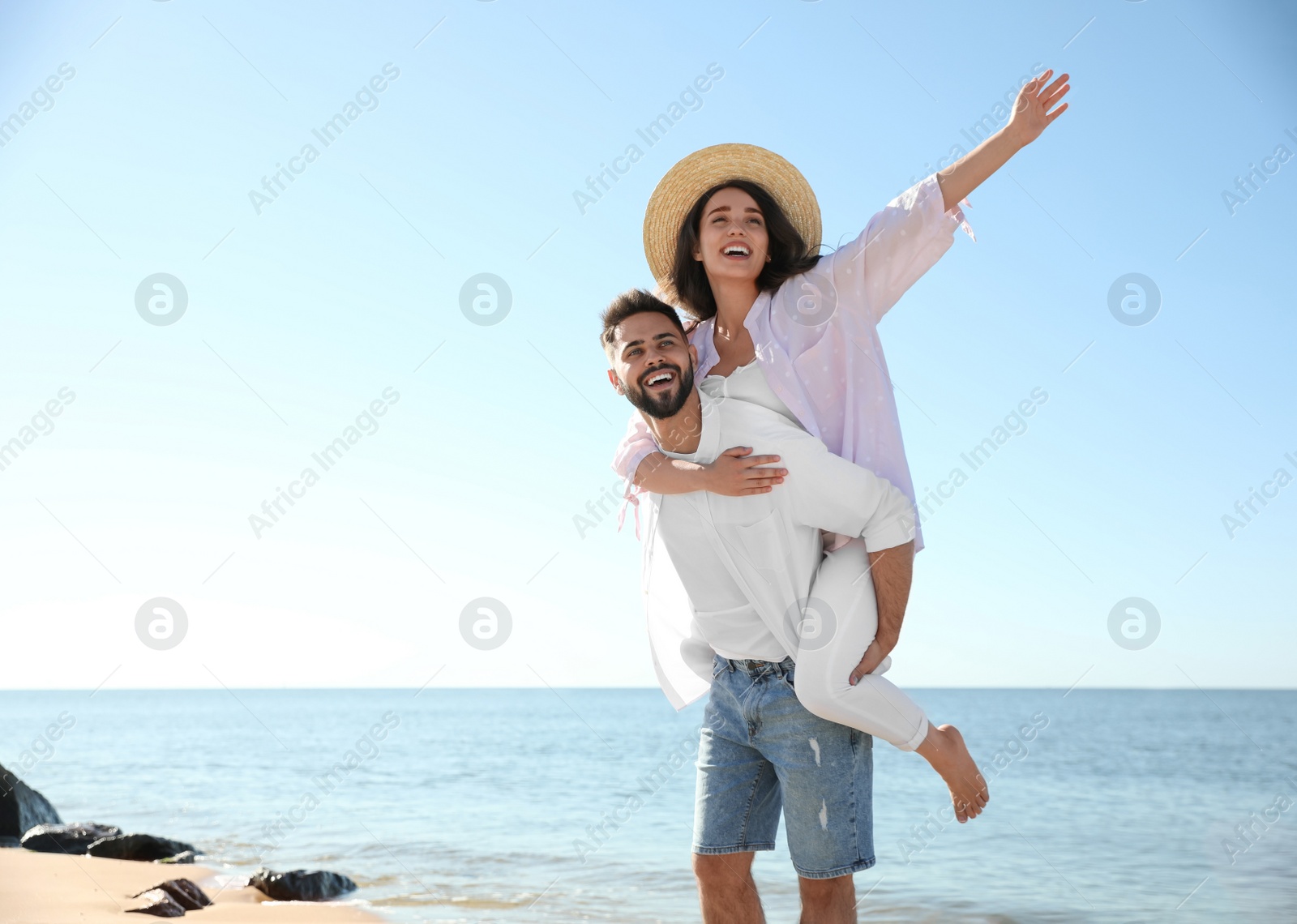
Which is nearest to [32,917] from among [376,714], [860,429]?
[860,429]

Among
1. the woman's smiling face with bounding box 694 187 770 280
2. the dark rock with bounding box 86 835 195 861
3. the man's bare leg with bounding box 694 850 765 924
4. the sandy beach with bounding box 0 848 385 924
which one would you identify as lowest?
the dark rock with bounding box 86 835 195 861

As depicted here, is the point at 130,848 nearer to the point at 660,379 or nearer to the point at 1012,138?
the point at 660,379

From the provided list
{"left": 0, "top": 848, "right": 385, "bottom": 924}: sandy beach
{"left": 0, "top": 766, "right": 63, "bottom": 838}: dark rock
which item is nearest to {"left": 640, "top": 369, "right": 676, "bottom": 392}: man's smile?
{"left": 0, "top": 848, "right": 385, "bottom": 924}: sandy beach

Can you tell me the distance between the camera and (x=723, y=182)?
3.22m

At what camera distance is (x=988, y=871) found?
28.7 ft

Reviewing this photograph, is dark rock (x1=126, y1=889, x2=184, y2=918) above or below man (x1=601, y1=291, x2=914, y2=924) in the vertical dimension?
below

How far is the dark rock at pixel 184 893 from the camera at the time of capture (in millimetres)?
5918

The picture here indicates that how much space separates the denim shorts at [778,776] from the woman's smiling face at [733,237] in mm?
1174

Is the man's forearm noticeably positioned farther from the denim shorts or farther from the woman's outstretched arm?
the woman's outstretched arm

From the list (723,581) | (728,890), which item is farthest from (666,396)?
(728,890)

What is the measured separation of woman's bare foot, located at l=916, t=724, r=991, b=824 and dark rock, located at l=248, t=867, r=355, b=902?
18.1ft

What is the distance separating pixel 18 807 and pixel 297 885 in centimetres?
339

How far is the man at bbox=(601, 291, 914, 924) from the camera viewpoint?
2.57 m

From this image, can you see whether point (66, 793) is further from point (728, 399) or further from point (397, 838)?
point (728, 399)
